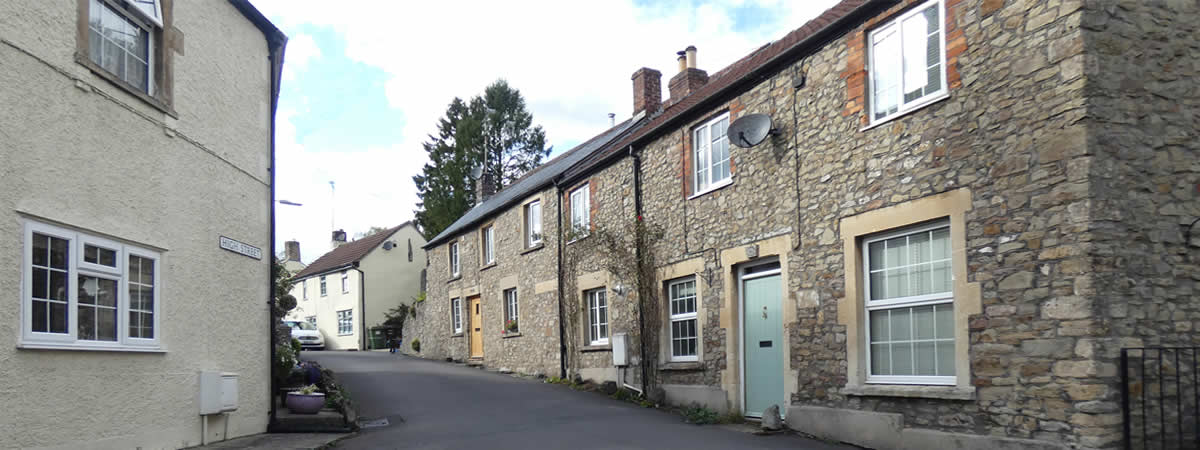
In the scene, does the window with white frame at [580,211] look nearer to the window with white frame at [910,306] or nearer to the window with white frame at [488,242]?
the window with white frame at [488,242]

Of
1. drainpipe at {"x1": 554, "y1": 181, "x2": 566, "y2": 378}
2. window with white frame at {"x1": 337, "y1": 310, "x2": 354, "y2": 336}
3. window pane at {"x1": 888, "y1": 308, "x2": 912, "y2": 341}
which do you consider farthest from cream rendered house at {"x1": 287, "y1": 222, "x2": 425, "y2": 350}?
window pane at {"x1": 888, "y1": 308, "x2": 912, "y2": 341}

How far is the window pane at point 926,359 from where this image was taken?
358 inches

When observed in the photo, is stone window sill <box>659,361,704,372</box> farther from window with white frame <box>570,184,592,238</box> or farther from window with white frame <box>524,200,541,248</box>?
window with white frame <box>524,200,541,248</box>

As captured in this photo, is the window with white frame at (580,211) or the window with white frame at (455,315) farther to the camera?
the window with white frame at (455,315)

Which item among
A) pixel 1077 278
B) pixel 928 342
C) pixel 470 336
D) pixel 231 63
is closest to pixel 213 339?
pixel 231 63

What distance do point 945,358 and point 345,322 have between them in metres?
36.5

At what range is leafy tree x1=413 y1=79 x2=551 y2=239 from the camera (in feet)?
147

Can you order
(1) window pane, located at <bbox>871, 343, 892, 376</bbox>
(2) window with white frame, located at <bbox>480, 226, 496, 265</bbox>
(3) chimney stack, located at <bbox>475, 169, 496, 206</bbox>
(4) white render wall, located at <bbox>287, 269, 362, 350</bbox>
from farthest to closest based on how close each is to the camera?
(4) white render wall, located at <bbox>287, 269, 362, 350</bbox>
(3) chimney stack, located at <bbox>475, 169, 496, 206</bbox>
(2) window with white frame, located at <bbox>480, 226, 496, 265</bbox>
(1) window pane, located at <bbox>871, 343, 892, 376</bbox>

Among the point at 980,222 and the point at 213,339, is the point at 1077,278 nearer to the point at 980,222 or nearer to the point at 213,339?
the point at 980,222

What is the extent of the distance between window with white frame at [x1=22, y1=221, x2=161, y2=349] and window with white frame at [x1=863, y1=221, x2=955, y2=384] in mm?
7720

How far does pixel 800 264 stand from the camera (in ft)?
36.3

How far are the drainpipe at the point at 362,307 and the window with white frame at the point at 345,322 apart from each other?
45.5 inches

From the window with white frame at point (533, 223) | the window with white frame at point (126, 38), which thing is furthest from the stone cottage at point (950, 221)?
the window with white frame at point (533, 223)

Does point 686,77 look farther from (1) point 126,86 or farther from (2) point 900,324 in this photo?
(1) point 126,86
